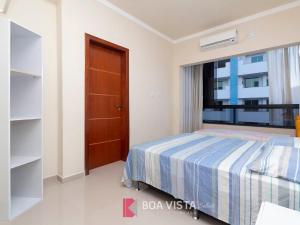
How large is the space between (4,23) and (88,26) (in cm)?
122

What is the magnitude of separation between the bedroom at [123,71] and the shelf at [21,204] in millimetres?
48

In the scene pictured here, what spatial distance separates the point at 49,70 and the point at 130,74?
50.7 inches

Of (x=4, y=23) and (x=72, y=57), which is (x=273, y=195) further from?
(x=72, y=57)

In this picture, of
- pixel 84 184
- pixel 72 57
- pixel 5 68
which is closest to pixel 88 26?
pixel 72 57

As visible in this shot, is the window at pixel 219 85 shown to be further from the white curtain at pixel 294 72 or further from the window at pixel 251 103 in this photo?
the white curtain at pixel 294 72

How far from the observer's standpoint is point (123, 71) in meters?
3.10

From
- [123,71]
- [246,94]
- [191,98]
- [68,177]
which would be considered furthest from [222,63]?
[68,177]

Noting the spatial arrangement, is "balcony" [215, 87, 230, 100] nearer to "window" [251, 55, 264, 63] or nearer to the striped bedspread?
"window" [251, 55, 264, 63]

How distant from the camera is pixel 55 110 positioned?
233cm

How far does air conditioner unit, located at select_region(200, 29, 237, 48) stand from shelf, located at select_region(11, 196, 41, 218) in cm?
352

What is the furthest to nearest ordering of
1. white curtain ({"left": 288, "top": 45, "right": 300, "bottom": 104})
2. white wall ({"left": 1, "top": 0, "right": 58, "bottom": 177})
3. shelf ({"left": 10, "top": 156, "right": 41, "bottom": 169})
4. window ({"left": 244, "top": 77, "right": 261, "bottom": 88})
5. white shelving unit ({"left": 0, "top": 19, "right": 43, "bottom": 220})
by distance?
window ({"left": 244, "top": 77, "right": 261, "bottom": 88}), white curtain ({"left": 288, "top": 45, "right": 300, "bottom": 104}), white wall ({"left": 1, "top": 0, "right": 58, "bottom": 177}), white shelving unit ({"left": 0, "top": 19, "right": 43, "bottom": 220}), shelf ({"left": 10, "top": 156, "right": 41, "bottom": 169})

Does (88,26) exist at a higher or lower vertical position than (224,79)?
higher

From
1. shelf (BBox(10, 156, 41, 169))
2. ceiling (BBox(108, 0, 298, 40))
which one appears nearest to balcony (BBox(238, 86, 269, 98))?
ceiling (BBox(108, 0, 298, 40))

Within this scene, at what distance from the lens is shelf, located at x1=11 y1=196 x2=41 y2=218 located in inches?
62.1
